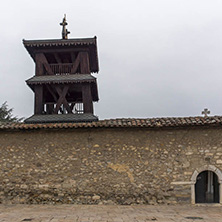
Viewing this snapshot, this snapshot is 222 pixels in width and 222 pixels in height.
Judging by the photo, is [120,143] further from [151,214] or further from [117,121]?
[151,214]

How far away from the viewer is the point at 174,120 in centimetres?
959

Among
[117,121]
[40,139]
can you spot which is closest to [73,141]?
[40,139]

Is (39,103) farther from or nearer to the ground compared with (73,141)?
farther from the ground

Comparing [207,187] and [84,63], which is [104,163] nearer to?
[207,187]

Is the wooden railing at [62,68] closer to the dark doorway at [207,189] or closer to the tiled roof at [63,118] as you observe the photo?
the tiled roof at [63,118]

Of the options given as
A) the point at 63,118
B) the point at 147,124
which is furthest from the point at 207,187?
the point at 63,118

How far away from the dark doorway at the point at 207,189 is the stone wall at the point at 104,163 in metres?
0.61

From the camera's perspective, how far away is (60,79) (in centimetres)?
1205

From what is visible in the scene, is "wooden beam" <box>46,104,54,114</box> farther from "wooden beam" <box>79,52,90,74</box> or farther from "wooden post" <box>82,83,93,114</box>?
"wooden beam" <box>79,52,90,74</box>

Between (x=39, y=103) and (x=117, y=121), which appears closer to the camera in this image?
(x=117, y=121)

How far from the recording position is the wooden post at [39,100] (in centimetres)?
1183

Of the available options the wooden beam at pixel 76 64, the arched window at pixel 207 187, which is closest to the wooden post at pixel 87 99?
the wooden beam at pixel 76 64

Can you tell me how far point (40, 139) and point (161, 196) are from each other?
18.0 ft

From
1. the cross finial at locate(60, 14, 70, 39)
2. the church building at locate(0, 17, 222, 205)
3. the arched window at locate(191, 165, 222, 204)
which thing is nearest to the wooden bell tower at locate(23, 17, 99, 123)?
the cross finial at locate(60, 14, 70, 39)
